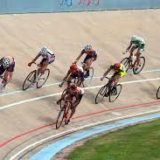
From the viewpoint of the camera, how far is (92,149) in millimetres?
18016

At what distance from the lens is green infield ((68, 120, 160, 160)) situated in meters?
17.1

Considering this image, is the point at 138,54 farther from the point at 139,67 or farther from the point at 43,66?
the point at 43,66

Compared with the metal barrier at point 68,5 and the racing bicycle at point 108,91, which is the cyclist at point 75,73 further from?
the metal barrier at point 68,5

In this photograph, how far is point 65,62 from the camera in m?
26.3

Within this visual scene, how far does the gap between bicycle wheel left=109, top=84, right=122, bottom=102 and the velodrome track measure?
0.80ft

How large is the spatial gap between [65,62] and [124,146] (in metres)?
8.81

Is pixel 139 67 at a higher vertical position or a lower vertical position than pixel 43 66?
lower

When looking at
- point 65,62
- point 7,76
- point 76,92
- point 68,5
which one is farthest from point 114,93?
point 68,5

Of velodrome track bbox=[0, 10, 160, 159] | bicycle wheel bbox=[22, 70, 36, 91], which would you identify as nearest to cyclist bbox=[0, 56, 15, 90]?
velodrome track bbox=[0, 10, 160, 159]

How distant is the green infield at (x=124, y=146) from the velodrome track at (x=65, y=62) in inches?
62.7

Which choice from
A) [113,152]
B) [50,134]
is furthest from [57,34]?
[113,152]

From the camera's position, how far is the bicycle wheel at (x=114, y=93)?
2355cm

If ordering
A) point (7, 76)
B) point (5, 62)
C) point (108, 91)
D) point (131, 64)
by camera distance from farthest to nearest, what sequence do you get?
point (131, 64), point (108, 91), point (7, 76), point (5, 62)

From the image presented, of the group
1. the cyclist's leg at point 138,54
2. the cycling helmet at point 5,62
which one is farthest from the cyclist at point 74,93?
the cyclist's leg at point 138,54
